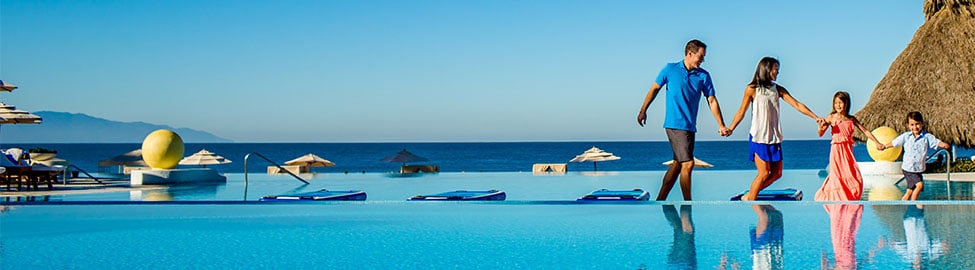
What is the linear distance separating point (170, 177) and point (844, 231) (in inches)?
424

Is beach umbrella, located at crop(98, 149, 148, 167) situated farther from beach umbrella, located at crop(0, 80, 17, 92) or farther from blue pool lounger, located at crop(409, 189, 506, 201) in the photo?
blue pool lounger, located at crop(409, 189, 506, 201)

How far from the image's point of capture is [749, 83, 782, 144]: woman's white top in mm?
6816

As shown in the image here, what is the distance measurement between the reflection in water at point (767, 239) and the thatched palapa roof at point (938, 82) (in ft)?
50.2

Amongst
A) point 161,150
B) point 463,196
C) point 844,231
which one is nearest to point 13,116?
point 161,150

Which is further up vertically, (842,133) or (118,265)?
(842,133)

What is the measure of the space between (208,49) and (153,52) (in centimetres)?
512

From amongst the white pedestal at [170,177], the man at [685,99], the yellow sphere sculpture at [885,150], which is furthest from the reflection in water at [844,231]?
the yellow sphere sculpture at [885,150]

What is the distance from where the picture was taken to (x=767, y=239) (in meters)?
4.95

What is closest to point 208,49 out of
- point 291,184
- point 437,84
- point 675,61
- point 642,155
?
point 437,84

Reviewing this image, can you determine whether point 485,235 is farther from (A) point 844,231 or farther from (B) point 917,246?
(B) point 917,246

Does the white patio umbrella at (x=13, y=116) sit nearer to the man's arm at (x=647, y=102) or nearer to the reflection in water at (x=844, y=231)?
the man's arm at (x=647, y=102)

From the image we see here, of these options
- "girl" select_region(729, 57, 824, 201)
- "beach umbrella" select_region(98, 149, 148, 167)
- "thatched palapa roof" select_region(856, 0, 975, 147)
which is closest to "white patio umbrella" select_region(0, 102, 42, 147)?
"beach umbrella" select_region(98, 149, 148, 167)

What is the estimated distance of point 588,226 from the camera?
583 centimetres

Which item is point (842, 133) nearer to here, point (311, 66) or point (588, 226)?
point (588, 226)
